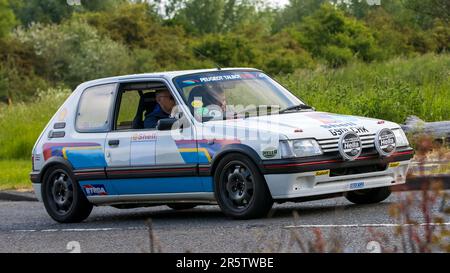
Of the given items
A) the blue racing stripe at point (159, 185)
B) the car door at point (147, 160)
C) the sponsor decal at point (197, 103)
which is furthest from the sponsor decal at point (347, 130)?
the sponsor decal at point (197, 103)

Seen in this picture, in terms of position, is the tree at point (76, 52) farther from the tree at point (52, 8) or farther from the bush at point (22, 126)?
the bush at point (22, 126)

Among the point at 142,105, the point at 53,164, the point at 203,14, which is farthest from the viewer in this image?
the point at 203,14

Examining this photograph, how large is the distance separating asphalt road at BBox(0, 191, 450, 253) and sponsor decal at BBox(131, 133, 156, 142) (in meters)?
0.88

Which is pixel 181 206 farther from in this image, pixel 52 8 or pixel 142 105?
pixel 52 8

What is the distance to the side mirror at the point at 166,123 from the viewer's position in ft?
36.9

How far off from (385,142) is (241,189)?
1.48 metres

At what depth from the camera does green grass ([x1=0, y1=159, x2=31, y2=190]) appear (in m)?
18.6

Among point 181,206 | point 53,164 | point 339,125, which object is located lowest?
point 181,206

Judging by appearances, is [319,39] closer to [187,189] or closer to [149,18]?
[149,18]

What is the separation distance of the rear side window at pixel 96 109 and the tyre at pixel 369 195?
276 cm

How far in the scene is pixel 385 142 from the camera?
10.8 m

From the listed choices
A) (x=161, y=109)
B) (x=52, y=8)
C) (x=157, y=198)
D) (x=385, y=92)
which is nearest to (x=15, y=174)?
(x=385, y=92)
